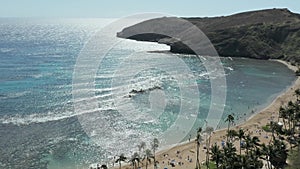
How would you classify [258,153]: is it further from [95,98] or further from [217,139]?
[95,98]

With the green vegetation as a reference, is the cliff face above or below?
above

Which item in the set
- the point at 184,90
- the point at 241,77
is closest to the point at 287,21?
the point at 241,77

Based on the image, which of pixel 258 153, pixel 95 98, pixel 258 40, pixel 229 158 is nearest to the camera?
pixel 229 158

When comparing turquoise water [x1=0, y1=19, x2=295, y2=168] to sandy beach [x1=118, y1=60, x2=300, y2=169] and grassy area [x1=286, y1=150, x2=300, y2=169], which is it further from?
grassy area [x1=286, y1=150, x2=300, y2=169]

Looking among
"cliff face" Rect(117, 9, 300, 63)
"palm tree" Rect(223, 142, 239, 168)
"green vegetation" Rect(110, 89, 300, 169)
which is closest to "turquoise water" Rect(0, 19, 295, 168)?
"green vegetation" Rect(110, 89, 300, 169)

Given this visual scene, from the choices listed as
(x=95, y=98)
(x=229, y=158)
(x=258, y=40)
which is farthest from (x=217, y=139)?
(x=258, y=40)

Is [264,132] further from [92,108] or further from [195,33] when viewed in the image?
[195,33]
